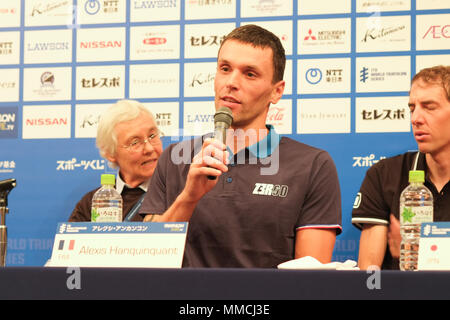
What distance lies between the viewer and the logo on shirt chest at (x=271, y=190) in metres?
1.89

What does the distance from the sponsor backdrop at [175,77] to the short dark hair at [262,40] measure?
98 cm

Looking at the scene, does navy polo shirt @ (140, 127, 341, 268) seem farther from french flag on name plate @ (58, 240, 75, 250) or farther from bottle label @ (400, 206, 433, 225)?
french flag on name plate @ (58, 240, 75, 250)

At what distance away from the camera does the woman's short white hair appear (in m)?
2.95

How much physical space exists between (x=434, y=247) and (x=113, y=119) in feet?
6.41

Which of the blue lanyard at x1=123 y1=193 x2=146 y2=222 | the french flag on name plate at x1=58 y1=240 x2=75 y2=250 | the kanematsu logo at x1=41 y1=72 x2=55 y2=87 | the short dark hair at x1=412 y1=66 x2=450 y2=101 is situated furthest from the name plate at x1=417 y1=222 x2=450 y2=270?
the kanematsu logo at x1=41 y1=72 x2=55 y2=87

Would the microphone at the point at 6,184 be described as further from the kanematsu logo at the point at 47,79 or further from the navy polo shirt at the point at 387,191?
the kanematsu logo at the point at 47,79

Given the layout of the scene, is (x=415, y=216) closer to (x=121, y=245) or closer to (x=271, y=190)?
(x=271, y=190)

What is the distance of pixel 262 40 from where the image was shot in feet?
6.61

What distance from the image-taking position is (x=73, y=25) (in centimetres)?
331

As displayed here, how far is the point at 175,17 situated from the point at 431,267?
90.0 inches

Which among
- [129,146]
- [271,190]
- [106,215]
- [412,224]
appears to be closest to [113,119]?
[129,146]

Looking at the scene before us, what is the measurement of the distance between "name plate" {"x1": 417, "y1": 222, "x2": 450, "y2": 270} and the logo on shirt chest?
0.61m

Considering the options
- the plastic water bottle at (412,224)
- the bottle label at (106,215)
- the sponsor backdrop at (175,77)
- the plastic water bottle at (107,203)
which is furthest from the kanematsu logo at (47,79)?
the plastic water bottle at (412,224)
